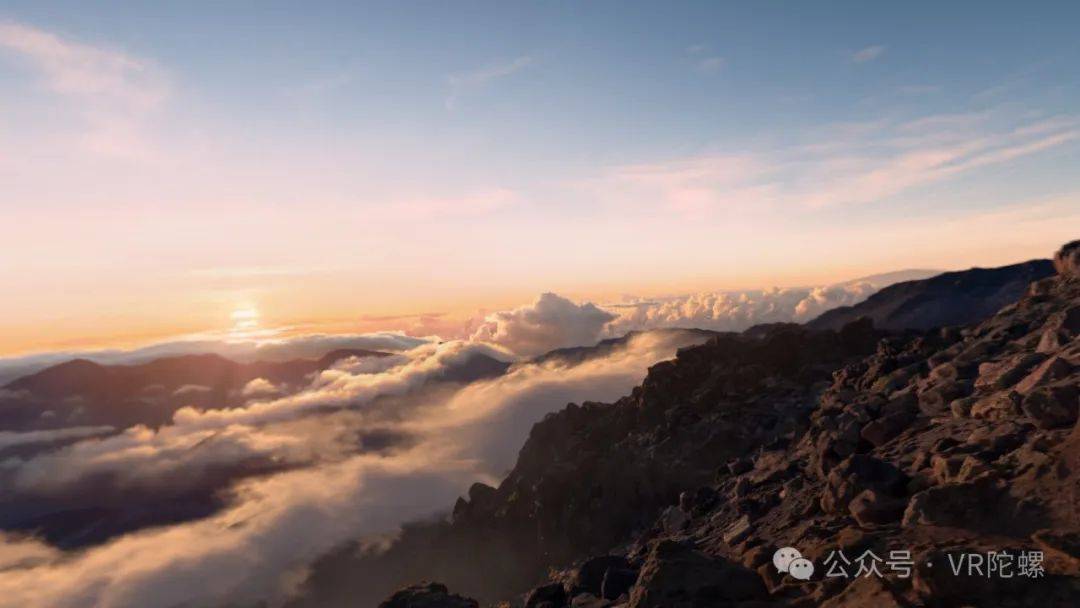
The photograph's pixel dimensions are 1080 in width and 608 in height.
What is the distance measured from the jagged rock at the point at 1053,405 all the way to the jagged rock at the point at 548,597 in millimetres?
33001

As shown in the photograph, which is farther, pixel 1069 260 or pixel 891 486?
pixel 1069 260

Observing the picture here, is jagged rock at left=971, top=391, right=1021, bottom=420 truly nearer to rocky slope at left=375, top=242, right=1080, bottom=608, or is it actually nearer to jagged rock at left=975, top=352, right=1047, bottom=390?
rocky slope at left=375, top=242, right=1080, bottom=608

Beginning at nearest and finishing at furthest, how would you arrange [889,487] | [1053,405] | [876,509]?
[876,509] < [1053,405] < [889,487]

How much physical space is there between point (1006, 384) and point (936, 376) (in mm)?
10461

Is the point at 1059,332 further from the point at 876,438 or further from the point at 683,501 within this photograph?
the point at 683,501

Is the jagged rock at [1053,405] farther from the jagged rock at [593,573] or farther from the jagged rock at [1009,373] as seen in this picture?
the jagged rock at [593,573]

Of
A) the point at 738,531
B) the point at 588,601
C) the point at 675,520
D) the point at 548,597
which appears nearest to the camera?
the point at 588,601

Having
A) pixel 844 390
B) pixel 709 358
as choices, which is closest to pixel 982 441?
pixel 844 390

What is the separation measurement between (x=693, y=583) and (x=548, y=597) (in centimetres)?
1655

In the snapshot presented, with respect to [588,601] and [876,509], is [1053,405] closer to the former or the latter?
[876,509]

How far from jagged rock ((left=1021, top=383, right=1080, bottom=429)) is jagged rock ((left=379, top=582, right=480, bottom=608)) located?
4091 centimetres

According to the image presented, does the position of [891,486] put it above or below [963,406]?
below

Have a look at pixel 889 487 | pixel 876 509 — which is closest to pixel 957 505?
pixel 876 509

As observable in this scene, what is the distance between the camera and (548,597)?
147 feet
